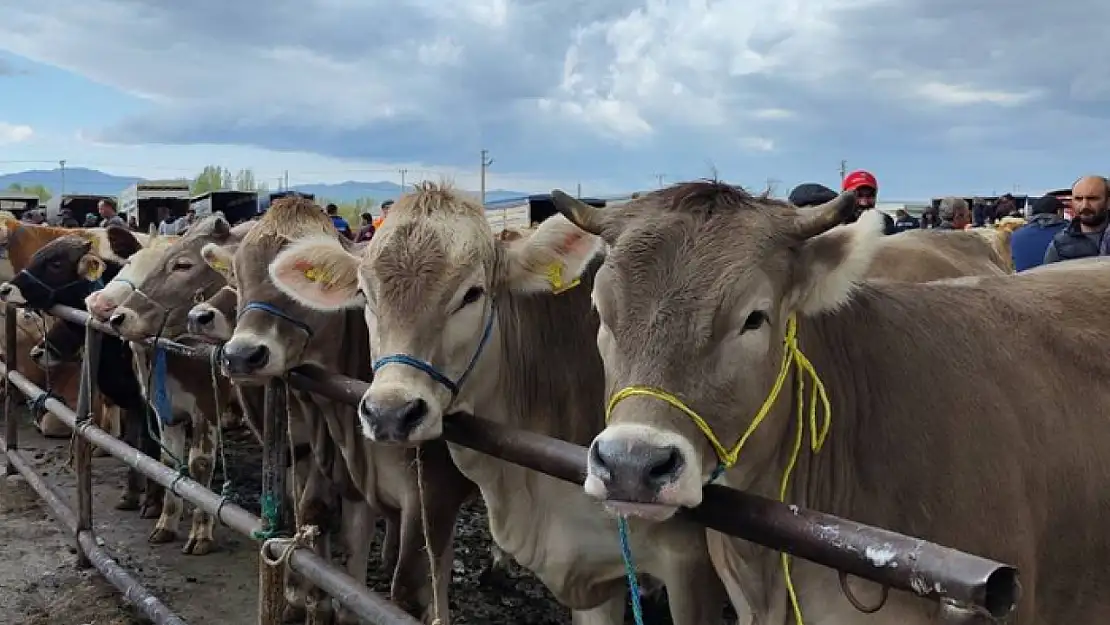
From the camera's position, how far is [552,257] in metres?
3.77

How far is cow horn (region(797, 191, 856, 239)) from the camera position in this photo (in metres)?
2.48

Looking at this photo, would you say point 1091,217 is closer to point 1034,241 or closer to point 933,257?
point 1034,241

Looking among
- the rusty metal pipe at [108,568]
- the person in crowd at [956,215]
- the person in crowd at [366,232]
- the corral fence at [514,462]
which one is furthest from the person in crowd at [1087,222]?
the rusty metal pipe at [108,568]

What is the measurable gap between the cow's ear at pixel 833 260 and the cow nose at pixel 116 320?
13.8 feet

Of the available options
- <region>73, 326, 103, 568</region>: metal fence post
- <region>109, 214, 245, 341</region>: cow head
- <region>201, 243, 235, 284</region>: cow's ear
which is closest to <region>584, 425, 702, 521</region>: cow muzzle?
<region>201, 243, 235, 284</region>: cow's ear

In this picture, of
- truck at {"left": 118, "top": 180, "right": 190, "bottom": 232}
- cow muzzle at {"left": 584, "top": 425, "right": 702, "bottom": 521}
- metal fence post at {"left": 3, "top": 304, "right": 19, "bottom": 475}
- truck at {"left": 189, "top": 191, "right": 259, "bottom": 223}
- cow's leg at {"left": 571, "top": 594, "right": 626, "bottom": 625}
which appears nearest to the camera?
cow muzzle at {"left": 584, "top": 425, "right": 702, "bottom": 521}

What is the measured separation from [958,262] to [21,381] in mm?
6512

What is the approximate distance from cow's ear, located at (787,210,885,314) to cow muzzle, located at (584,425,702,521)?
738mm

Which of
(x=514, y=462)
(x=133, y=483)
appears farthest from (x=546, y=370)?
(x=133, y=483)

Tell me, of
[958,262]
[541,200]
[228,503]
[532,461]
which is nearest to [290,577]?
[228,503]

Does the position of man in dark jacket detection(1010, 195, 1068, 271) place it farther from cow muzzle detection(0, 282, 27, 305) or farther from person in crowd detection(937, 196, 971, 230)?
cow muzzle detection(0, 282, 27, 305)

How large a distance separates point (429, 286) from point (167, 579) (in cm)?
348

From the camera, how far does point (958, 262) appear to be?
5.73 metres

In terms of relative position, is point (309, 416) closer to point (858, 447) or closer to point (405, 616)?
point (405, 616)
